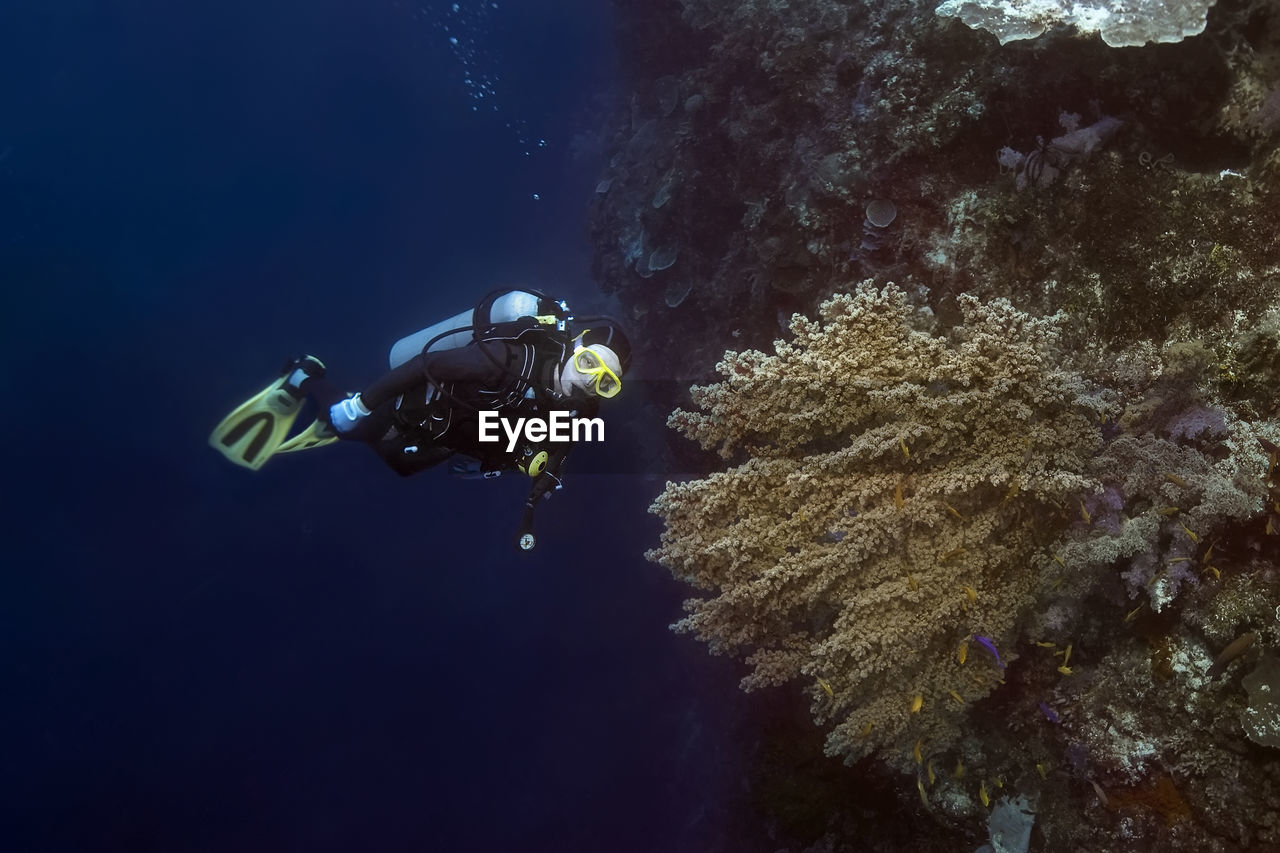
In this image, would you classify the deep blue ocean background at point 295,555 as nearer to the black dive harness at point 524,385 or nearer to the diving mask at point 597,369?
the black dive harness at point 524,385

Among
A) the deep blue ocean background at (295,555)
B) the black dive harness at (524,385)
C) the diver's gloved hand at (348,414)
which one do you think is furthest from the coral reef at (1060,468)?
the deep blue ocean background at (295,555)

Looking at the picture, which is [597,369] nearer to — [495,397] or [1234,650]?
[495,397]

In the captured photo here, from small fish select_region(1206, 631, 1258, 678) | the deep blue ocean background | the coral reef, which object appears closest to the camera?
small fish select_region(1206, 631, 1258, 678)

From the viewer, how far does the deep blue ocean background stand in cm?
1235

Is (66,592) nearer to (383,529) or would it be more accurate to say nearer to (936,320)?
(383,529)

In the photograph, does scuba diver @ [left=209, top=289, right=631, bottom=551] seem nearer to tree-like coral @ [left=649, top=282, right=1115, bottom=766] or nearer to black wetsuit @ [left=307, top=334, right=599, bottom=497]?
black wetsuit @ [left=307, top=334, right=599, bottom=497]

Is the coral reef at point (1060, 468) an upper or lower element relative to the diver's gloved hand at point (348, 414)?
lower

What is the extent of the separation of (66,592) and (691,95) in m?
19.3

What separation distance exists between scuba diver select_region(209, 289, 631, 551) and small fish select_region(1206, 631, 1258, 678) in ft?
11.0

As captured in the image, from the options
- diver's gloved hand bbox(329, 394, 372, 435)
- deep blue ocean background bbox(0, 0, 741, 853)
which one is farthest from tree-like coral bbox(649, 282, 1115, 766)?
deep blue ocean background bbox(0, 0, 741, 853)

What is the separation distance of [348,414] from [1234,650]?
223 inches

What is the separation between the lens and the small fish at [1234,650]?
104 inches

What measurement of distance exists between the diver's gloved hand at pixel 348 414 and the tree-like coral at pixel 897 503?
9.72ft

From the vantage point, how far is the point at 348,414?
4.88 meters
